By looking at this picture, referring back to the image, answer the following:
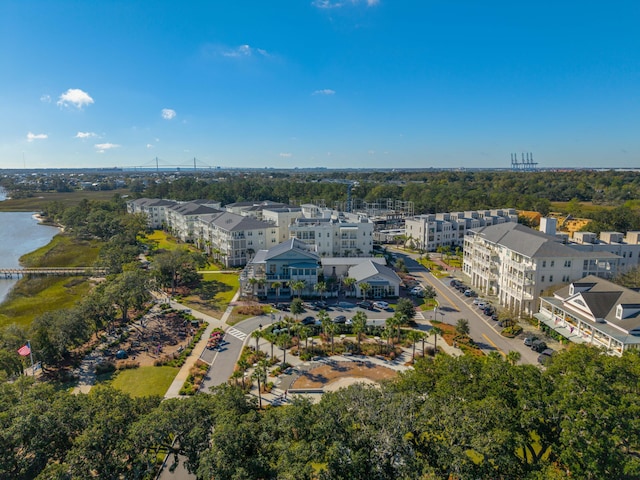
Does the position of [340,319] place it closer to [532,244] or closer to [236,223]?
[532,244]

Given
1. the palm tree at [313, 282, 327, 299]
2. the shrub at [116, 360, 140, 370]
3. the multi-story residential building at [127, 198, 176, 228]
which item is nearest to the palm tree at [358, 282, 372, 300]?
the palm tree at [313, 282, 327, 299]

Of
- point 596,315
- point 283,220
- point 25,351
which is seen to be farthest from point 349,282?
point 25,351

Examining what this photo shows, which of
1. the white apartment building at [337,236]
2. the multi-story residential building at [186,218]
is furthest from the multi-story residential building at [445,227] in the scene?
the multi-story residential building at [186,218]

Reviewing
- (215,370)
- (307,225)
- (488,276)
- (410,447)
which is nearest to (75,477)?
(410,447)

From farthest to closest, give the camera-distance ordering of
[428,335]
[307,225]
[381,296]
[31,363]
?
[307,225]
[381,296]
[428,335]
[31,363]

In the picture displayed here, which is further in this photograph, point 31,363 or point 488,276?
point 488,276

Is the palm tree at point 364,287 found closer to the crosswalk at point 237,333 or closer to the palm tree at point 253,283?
the palm tree at point 253,283

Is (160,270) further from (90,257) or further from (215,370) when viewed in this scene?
(90,257)
